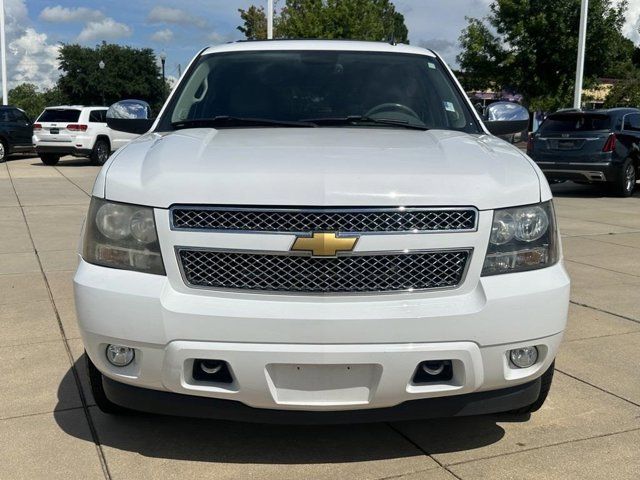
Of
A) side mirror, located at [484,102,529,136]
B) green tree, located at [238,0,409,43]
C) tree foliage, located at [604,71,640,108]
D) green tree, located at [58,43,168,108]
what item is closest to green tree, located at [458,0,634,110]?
green tree, located at [238,0,409,43]

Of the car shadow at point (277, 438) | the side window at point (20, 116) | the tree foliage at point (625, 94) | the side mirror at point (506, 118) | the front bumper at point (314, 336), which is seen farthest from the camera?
the tree foliage at point (625, 94)

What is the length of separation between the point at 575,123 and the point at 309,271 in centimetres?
1211

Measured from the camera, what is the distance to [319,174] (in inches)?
106

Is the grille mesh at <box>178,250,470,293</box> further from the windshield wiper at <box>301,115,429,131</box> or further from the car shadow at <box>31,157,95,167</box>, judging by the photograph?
the car shadow at <box>31,157,95,167</box>

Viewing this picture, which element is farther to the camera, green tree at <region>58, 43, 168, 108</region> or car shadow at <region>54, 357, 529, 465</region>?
green tree at <region>58, 43, 168, 108</region>

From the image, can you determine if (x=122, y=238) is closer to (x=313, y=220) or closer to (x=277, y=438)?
(x=313, y=220)

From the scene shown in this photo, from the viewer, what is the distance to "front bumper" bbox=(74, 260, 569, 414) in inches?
101

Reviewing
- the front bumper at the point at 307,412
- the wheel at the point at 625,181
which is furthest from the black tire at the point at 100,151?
the front bumper at the point at 307,412

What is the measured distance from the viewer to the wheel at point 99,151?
21.1 meters

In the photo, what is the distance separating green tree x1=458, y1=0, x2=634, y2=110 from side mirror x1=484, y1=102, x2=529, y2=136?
23180 millimetres

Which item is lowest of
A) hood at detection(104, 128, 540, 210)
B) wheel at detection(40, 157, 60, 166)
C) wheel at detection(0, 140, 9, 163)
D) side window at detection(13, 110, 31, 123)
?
wheel at detection(40, 157, 60, 166)

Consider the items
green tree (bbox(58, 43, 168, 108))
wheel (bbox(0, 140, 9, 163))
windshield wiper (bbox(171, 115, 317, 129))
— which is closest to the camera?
windshield wiper (bbox(171, 115, 317, 129))

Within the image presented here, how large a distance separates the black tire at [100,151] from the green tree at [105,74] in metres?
48.4

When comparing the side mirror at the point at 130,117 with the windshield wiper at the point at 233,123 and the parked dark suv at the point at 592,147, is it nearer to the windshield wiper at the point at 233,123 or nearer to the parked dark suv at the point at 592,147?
the windshield wiper at the point at 233,123
